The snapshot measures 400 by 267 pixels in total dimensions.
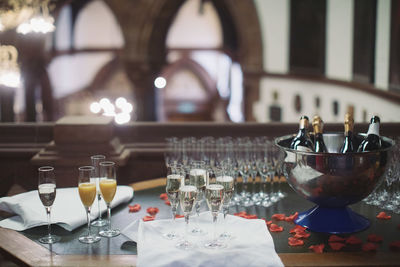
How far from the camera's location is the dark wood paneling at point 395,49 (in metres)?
5.99

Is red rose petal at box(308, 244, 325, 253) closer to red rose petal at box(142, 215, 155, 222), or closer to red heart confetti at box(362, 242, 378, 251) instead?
red heart confetti at box(362, 242, 378, 251)

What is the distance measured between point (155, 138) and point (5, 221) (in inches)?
64.4

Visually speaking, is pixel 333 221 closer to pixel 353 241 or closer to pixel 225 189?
pixel 353 241

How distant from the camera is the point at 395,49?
6090mm

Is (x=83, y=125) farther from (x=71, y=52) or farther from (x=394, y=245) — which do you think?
(x=71, y=52)

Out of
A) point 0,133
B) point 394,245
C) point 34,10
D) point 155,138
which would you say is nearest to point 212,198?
point 394,245

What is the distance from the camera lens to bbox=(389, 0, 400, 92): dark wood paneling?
599 centimetres

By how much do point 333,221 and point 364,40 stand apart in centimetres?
560

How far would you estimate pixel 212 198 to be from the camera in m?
2.03

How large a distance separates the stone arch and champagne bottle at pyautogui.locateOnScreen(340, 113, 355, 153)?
8561mm

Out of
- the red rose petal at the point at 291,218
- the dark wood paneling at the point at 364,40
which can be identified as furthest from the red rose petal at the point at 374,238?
the dark wood paneling at the point at 364,40

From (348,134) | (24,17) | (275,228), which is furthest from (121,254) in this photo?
(24,17)

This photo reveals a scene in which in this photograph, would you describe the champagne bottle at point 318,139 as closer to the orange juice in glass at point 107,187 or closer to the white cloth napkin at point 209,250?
the white cloth napkin at point 209,250

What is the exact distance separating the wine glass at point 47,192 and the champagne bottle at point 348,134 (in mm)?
1318
